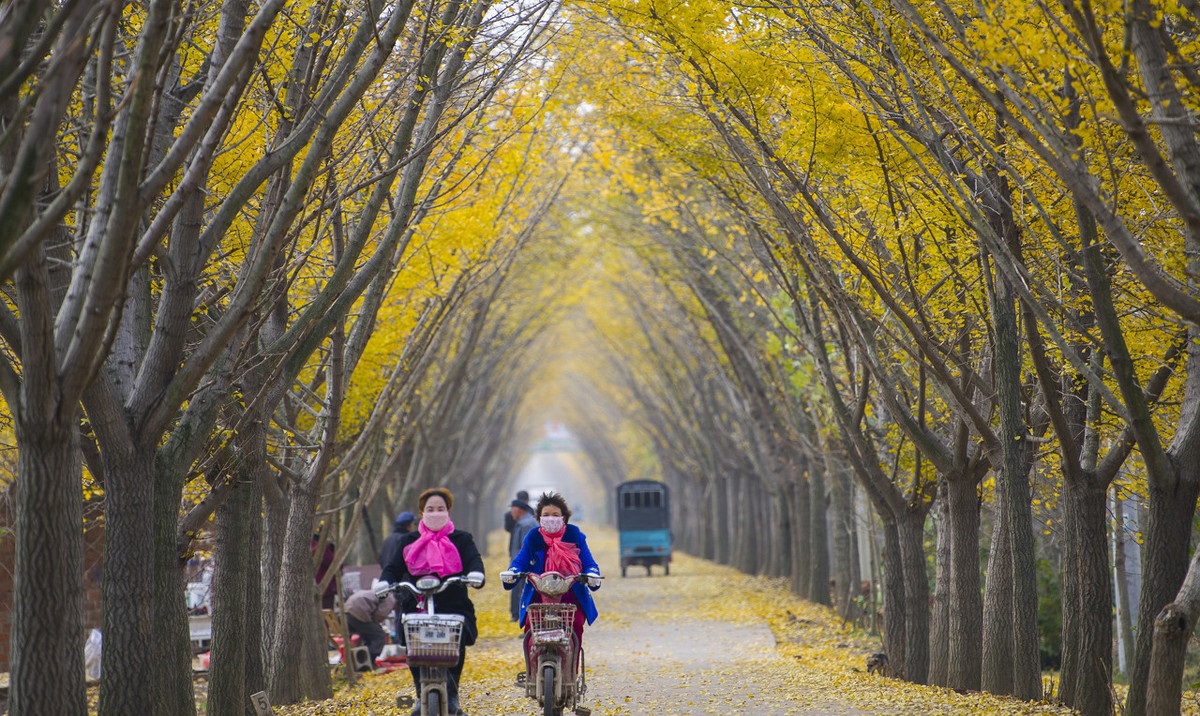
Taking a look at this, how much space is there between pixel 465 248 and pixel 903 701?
668cm

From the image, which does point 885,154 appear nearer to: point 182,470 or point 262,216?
point 262,216

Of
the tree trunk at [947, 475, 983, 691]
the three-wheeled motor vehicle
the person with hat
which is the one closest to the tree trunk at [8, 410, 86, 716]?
the tree trunk at [947, 475, 983, 691]

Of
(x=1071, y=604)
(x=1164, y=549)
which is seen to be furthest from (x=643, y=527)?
(x=1164, y=549)

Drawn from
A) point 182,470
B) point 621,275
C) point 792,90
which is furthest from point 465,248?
point 621,275

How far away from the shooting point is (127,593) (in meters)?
6.72

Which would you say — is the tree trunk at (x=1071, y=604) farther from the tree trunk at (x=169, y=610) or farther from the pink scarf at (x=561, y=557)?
the tree trunk at (x=169, y=610)

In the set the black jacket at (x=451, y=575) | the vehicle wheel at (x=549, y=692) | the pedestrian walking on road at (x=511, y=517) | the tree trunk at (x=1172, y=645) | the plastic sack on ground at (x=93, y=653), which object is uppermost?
the pedestrian walking on road at (x=511, y=517)

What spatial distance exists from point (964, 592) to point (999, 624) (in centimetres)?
79

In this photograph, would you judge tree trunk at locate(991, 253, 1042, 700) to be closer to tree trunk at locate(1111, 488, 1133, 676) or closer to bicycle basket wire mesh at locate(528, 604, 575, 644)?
bicycle basket wire mesh at locate(528, 604, 575, 644)

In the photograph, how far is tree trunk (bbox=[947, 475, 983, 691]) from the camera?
36.1ft

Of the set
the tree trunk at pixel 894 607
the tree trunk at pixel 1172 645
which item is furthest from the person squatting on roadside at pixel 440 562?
the tree trunk at pixel 894 607

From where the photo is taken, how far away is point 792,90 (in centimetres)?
966

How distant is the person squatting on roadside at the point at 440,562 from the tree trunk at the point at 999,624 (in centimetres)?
435

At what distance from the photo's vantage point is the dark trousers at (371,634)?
48.8 ft
